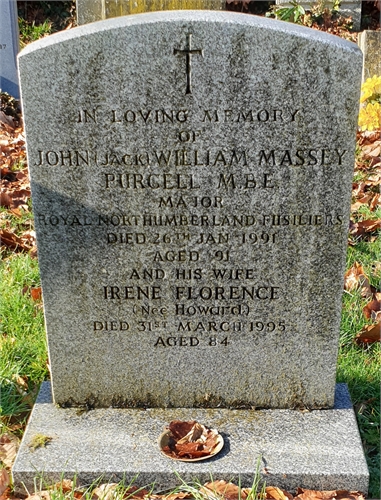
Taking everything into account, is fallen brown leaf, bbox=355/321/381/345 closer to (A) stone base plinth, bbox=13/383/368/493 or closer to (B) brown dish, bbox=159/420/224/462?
(A) stone base plinth, bbox=13/383/368/493

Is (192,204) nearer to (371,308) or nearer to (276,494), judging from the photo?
(276,494)

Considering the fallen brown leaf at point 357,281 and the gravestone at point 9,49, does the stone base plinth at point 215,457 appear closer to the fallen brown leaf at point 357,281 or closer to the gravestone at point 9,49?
the fallen brown leaf at point 357,281

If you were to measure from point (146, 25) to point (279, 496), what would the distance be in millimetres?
1880

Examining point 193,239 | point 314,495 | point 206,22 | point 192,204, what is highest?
point 206,22

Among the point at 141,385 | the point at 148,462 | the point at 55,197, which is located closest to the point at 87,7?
the point at 55,197

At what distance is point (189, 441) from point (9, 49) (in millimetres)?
7064

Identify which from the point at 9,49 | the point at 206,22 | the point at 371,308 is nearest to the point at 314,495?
the point at 371,308

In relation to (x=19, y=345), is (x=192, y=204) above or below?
above

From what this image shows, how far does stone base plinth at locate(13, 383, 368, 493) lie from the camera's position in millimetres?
2424

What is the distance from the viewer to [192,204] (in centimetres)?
246

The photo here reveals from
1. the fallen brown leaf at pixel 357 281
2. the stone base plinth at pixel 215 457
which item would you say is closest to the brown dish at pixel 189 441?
the stone base plinth at pixel 215 457

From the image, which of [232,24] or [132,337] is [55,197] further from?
[232,24]

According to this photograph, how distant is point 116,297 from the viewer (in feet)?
8.64

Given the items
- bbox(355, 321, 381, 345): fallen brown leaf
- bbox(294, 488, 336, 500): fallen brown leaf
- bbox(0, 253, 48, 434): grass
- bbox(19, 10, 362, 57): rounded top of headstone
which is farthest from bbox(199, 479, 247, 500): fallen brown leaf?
bbox(19, 10, 362, 57): rounded top of headstone
